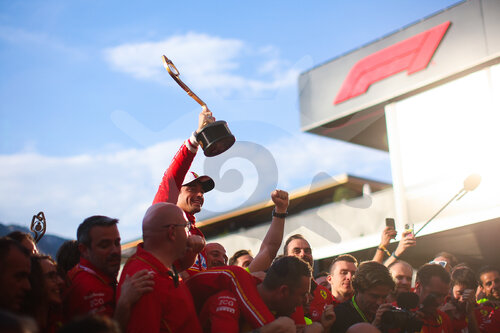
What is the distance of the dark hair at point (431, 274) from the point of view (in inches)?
217

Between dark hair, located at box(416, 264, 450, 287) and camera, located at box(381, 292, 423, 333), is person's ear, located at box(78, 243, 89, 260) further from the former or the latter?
dark hair, located at box(416, 264, 450, 287)

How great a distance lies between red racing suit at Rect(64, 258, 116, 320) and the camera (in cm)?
330

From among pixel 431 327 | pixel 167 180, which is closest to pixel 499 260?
pixel 431 327

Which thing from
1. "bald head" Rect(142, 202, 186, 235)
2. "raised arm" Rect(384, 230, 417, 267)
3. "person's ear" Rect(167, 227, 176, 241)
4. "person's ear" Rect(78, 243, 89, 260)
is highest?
"raised arm" Rect(384, 230, 417, 267)

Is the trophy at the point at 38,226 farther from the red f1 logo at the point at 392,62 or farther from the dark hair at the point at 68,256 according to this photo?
the red f1 logo at the point at 392,62

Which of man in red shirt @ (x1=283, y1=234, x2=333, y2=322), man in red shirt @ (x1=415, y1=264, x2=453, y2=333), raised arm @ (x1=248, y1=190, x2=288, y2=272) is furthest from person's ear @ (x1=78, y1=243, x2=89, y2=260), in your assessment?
man in red shirt @ (x1=415, y1=264, x2=453, y2=333)

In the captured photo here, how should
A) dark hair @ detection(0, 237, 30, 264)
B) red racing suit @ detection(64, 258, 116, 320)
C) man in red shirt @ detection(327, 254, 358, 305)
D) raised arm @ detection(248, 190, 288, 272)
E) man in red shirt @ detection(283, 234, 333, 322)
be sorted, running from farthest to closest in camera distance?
man in red shirt @ detection(327, 254, 358, 305)
man in red shirt @ detection(283, 234, 333, 322)
raised arm @ detection(248, 190, 288, 272)
red racing suit @ detection(64, 258, 116, 320)
dark hair @ detection(0, 237, 30, 264)

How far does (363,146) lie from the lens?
19.3 m

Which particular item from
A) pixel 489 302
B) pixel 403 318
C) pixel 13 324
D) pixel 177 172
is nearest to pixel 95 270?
pixel 177 172

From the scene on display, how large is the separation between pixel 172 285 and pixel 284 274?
28.0 inches

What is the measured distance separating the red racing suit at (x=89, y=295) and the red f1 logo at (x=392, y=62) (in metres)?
13.8

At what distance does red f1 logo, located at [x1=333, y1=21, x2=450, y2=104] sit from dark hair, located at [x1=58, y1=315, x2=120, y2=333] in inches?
585

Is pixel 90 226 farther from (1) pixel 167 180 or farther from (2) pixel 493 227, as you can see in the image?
(2) pixel 493 227

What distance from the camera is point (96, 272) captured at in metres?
3.46
